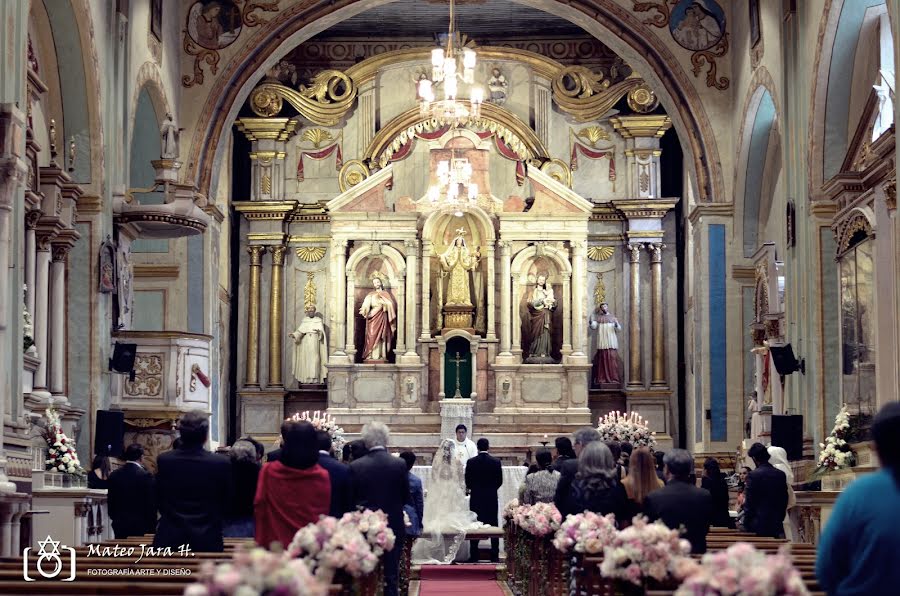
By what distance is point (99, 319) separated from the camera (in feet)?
50.7

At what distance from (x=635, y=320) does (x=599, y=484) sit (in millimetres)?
15808

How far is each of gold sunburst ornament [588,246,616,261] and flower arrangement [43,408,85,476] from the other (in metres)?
13.0

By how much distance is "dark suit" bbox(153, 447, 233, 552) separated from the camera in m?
7.24

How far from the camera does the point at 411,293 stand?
2275 cm

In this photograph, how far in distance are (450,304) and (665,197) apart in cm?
441

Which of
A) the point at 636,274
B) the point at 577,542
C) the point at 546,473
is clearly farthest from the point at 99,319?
the point at 636,274

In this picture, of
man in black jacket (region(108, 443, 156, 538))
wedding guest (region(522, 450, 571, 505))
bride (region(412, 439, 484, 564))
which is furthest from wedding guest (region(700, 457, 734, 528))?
man in black jacket (region(108, 443, 156, 538))

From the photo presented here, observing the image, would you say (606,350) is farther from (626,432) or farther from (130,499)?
(130,499)

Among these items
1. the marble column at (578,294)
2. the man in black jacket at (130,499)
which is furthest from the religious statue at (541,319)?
the man in black jacket at (130,499)

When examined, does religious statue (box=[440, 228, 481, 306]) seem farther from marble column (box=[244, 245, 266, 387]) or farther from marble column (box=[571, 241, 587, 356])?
marble column (box=[244, 245, 266, 387])

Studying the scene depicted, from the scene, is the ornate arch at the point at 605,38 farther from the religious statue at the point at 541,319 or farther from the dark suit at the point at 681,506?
the dark suit at the point at 681,506

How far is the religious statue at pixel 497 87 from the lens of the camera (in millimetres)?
24500

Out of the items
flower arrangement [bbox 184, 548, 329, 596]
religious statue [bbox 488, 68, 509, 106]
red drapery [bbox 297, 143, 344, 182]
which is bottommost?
flower arrangement [bbox 184, 548, 329, 596]

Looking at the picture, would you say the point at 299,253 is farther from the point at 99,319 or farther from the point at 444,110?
the point at 99,319
